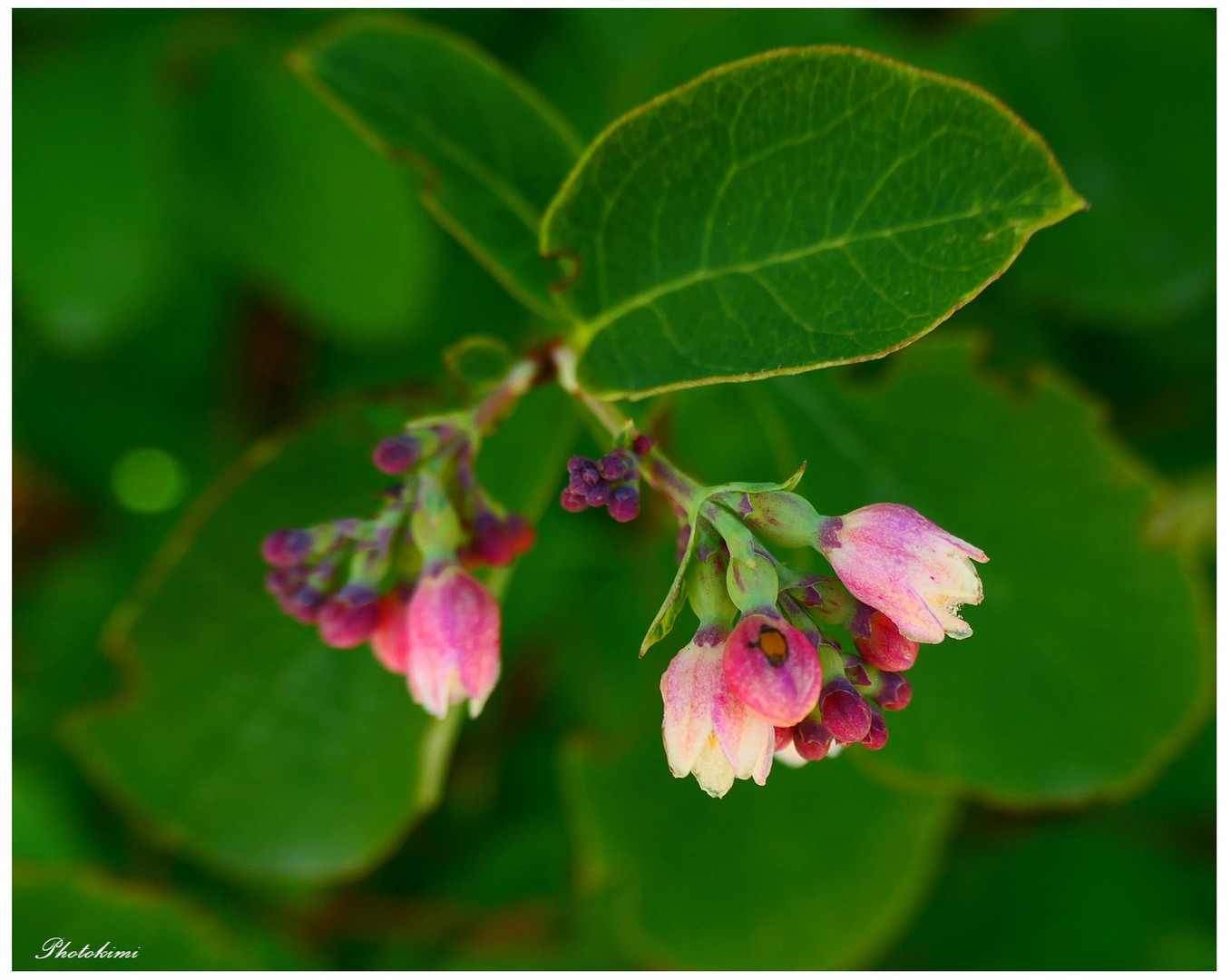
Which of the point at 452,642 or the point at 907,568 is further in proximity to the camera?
the point at 452,642

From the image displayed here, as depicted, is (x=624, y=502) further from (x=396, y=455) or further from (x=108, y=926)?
(x=108, y=926)

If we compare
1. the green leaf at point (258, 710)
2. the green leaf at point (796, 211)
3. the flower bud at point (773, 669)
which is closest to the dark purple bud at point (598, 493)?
the green leaf at point (796, 211)

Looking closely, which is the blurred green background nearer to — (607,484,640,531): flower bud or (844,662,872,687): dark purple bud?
(607,484,640,531): flower bud

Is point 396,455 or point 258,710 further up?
point 396,455

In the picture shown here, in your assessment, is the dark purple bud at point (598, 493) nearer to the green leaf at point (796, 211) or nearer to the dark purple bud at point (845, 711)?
the green leaf at point (796, 211)

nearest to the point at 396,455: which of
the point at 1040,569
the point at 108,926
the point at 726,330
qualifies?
the point at 726,330

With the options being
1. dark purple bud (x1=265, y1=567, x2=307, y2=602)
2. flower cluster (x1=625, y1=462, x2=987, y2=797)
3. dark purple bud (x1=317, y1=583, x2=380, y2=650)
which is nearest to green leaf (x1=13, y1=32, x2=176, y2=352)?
dark purple bud (x1=265, y1=567, x2=307, y2=602)

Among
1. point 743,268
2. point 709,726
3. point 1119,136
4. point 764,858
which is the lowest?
point 764,858
